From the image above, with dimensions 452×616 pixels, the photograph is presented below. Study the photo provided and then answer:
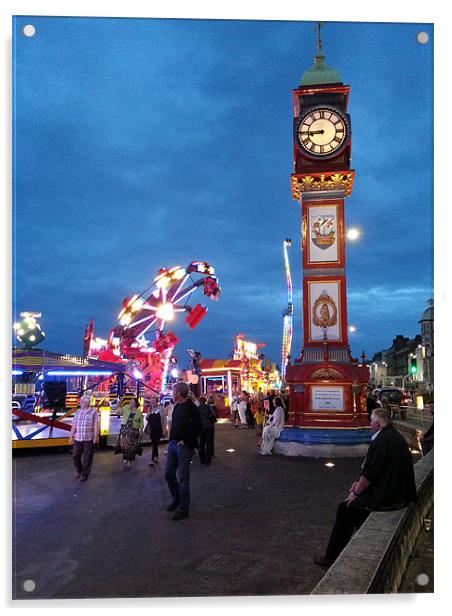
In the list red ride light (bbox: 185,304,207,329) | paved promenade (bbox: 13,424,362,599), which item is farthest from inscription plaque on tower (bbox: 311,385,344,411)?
red ride light (bbox: 185,304,207,329)

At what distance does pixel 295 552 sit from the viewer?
5098mm


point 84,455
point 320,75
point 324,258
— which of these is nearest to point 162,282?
point 324,258

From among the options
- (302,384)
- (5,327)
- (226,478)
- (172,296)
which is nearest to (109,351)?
(172,296)

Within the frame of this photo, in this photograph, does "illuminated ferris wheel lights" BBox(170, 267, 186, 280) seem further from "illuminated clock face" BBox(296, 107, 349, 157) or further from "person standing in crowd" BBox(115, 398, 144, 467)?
"person standing in crowd" BBox(115, 398, 144, 467)

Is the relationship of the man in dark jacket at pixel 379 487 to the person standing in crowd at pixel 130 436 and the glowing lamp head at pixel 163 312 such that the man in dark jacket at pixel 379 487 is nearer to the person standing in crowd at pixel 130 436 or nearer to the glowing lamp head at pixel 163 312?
the person standing in crowd at pixel 130 436

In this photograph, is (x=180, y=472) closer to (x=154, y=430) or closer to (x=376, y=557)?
(x=376, y=557)

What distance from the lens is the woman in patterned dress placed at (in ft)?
35.8

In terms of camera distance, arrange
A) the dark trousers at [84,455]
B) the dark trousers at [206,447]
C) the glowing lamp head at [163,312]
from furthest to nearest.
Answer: the glowing lamp head at [163,312], the dark trousers at [206,447], the dark trousers at [84,455]

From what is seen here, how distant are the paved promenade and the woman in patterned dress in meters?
0.64

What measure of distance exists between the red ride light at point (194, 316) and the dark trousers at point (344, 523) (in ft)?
88.8

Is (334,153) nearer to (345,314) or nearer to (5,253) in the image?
(345,314)

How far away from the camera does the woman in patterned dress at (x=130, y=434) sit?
10.9 m

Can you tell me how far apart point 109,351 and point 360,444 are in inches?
1047

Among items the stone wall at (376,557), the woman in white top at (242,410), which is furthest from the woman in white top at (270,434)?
the woman in white top at (242,410)
